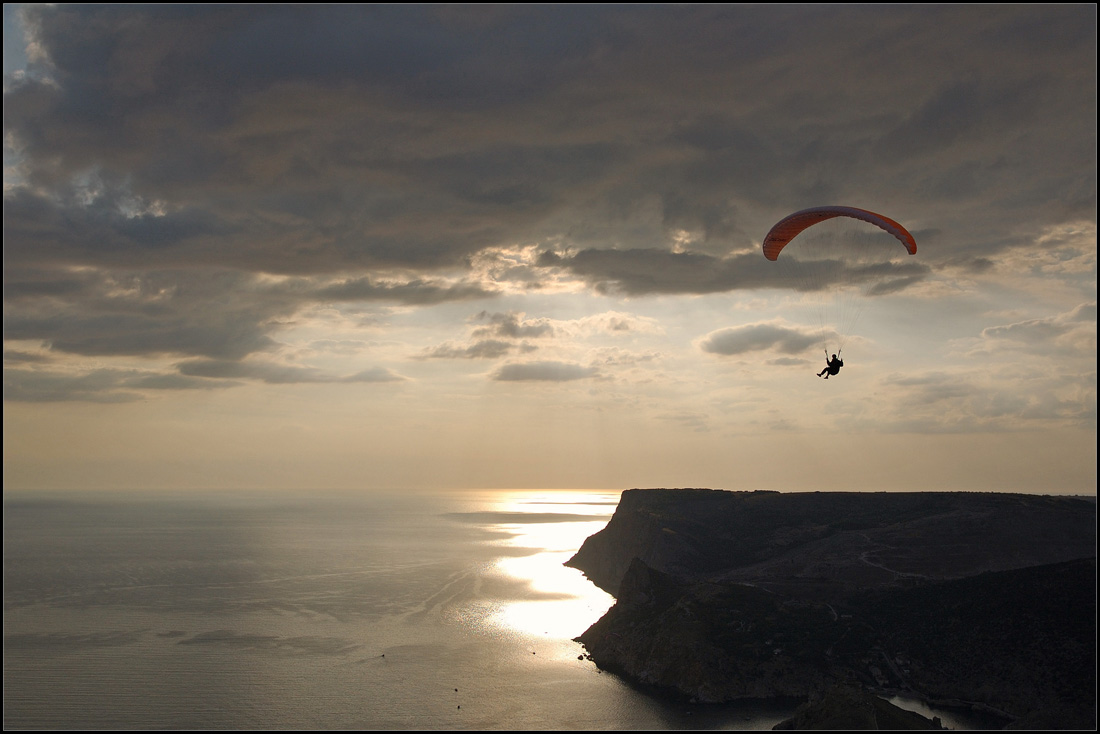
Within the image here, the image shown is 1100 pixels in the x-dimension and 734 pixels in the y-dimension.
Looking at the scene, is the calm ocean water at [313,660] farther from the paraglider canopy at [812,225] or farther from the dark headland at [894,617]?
the paraglider canopy at [812,225]

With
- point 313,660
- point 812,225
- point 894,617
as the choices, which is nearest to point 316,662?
point 313,660

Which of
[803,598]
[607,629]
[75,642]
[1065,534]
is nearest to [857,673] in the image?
[803,598]

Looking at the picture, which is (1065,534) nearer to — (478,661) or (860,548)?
(860,548)

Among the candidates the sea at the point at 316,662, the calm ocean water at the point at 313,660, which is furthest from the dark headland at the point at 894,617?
the calm ocean water at the point at 313,660

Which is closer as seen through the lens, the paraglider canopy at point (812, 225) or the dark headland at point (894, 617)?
the paraglider canopy at point (812, 225)

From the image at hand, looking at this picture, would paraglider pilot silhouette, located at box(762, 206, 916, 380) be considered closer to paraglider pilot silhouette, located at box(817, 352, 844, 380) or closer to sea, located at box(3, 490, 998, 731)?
paraglider pilot silhouette, located at box(817, 352, 844, 380)

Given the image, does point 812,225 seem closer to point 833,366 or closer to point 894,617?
point 833,366
